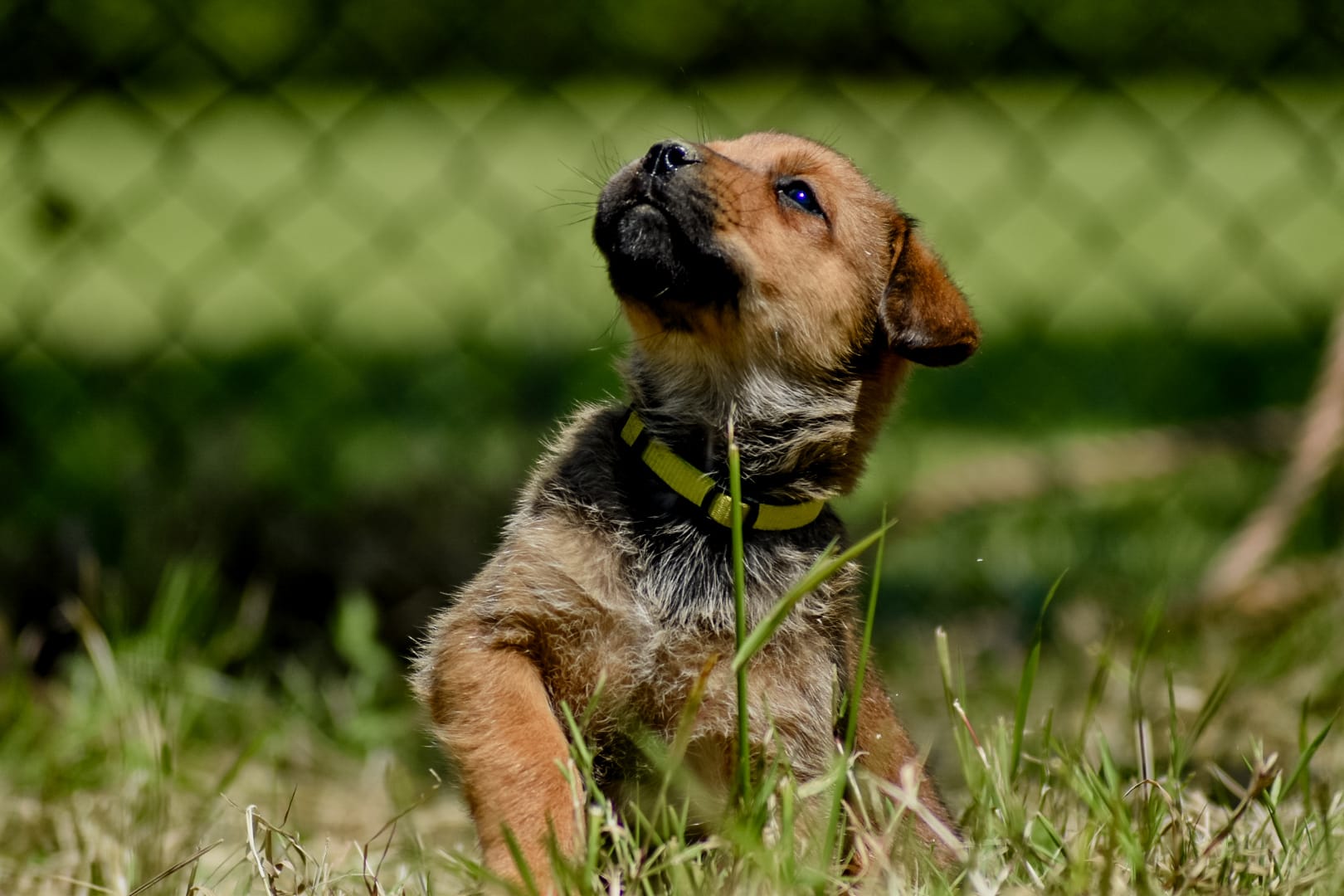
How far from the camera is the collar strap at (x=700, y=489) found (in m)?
3.14

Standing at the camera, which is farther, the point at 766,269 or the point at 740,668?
the point at 766,269

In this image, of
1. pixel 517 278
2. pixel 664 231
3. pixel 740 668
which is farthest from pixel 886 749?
pixel 517 278

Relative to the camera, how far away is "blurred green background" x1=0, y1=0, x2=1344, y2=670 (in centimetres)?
538

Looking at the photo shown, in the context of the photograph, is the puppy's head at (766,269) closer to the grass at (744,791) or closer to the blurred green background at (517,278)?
the blurred green background at (517,278)

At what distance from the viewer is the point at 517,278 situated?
6.11m

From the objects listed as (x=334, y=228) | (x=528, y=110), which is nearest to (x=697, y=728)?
(x=528, y=110)

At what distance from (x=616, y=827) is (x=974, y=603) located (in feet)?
10.0

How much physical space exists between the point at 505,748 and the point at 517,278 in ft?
11.6

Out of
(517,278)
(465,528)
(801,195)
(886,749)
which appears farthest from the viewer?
(517,278)

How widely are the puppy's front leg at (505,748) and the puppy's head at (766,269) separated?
84 cm

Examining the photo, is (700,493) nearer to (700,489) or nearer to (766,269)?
(700,489)

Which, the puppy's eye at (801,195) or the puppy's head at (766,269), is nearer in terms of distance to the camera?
the puppy's head at (766,269)

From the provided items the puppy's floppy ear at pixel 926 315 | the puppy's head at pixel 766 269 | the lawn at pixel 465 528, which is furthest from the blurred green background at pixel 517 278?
the puppy's floppy ear at pixel 926 315

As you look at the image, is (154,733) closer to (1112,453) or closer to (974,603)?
(974,603)
